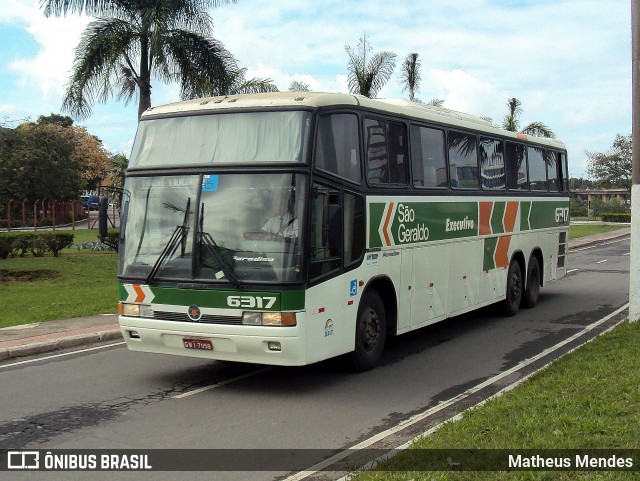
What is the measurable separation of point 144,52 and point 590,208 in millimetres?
60280

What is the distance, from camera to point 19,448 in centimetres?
650

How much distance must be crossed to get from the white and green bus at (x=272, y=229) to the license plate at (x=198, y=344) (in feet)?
0.05

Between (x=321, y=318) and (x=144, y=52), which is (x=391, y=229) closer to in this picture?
(x=321, y=318)

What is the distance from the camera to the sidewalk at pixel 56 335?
1080cm

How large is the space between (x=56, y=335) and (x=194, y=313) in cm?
461

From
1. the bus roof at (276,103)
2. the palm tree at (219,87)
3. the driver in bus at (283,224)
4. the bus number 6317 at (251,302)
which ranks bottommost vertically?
the bus number 6317 at (251,302)

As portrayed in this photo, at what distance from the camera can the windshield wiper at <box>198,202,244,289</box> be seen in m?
7.93

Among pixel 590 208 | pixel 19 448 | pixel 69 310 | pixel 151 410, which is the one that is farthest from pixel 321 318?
pixel 590 208

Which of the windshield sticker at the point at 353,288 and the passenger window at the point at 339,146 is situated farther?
the windshield sticker at the point at 353,288

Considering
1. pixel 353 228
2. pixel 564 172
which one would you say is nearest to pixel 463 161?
pixel 353 228

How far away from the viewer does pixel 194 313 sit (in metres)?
8.17

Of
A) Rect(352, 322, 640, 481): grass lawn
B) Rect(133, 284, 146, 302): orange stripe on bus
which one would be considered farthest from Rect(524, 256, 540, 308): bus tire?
Rect(133, 284, 146, 302): orange stripe on bus

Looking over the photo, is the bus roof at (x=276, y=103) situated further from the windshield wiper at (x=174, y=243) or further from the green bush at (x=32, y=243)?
the green bush at (x=32, y=243)

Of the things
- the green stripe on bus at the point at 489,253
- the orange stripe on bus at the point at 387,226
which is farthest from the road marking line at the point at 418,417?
the orange stripe on bus at the point at 387,226
